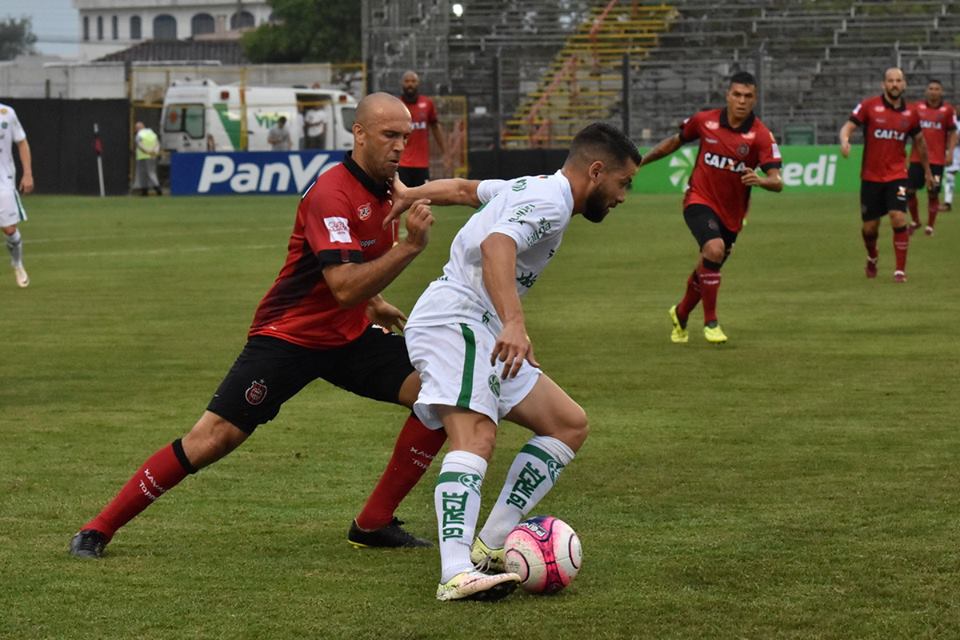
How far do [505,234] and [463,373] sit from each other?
19.3 inches

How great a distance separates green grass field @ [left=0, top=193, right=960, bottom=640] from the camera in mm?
5375

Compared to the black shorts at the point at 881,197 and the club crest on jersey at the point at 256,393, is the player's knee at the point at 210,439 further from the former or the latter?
the black shorts at the point at 881,197

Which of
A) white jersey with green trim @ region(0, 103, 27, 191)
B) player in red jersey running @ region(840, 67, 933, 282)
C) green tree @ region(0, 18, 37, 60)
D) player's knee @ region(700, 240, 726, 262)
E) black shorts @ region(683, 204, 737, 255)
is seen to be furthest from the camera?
green tree @ region(0, 18, 37, 60)

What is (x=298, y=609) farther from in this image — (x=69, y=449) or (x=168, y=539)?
(x=69, y=449)

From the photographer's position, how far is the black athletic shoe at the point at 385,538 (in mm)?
6395

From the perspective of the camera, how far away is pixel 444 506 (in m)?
5.52

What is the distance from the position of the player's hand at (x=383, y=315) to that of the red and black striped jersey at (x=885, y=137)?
13.0 meters

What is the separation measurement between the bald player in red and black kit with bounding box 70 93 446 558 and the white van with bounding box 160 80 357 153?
39.4m

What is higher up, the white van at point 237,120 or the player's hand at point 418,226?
the player's hand at point 418,226

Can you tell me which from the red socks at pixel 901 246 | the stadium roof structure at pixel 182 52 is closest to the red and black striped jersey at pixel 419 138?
the red socks at pixel 901 246

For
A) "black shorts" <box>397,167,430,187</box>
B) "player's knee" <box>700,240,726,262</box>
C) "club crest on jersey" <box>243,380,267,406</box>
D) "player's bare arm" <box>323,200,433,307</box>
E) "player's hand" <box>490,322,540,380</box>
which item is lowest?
"black shorts" <box>397,167,430,187</box>

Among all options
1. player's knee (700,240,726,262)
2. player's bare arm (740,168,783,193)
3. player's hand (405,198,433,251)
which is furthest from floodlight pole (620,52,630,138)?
player's hand (405,198,433,251)

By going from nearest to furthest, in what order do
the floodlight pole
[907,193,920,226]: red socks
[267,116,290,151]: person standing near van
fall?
1. [907,193,920,226]: red socks
2. the floodlight pole
3. [267,116,290,151]: person standing near van

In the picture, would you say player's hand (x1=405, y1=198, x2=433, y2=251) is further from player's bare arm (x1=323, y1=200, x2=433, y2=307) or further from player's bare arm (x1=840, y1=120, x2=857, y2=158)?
player's bare arm (x1=840, y1=120, x2=857, y2=158)
